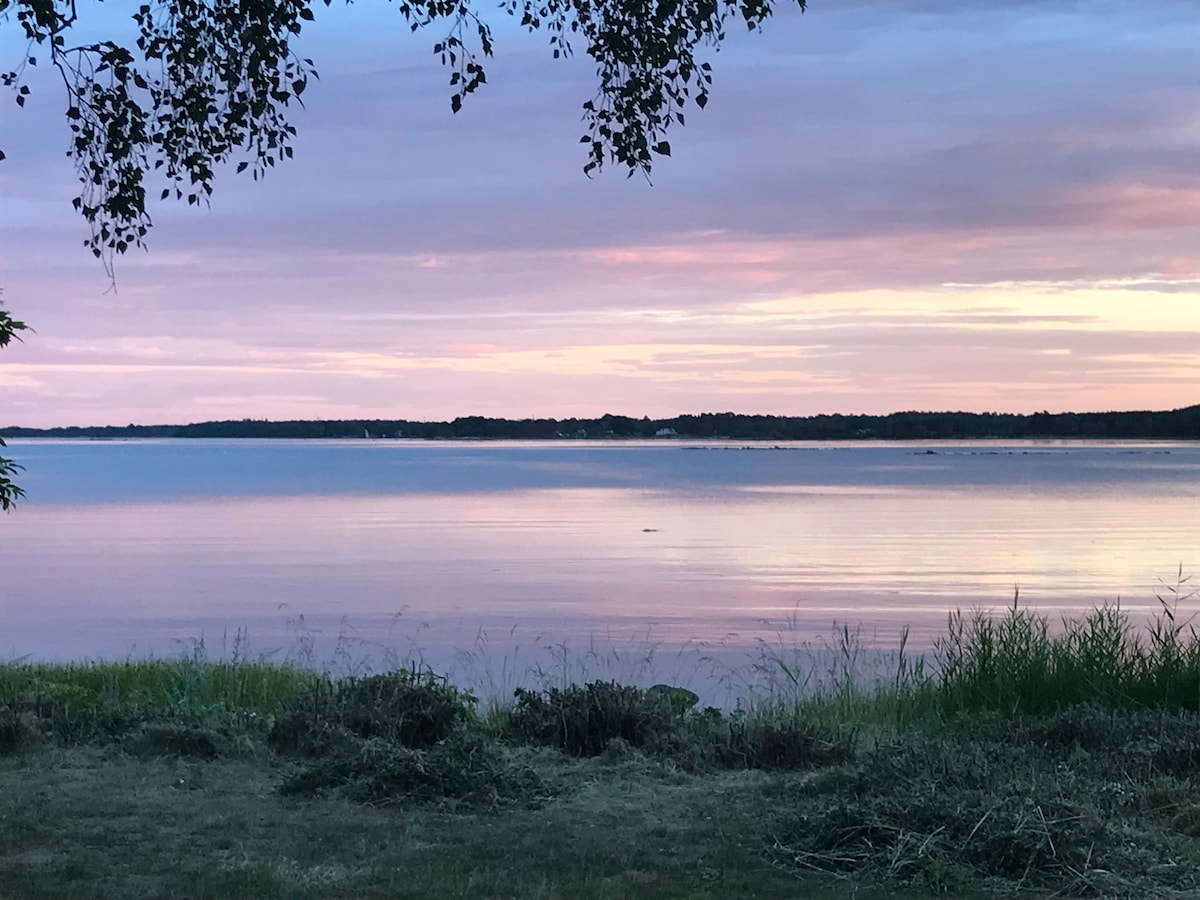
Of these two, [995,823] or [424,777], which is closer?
[995,823]

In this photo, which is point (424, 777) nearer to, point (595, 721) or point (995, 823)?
point (595, 721)

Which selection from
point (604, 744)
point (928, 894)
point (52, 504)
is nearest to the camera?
point (928, 894)

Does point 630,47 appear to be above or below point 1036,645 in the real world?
above

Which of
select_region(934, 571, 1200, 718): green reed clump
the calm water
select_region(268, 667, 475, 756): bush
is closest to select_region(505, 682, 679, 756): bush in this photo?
select_region(268, 667, 475, 756): bush

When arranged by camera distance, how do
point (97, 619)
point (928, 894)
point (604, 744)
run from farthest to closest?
1. point (97, 619)
2. point (604, 744)
3. point (928, 894)

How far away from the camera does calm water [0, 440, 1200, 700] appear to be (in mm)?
21062

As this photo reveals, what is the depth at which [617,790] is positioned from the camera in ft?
24.7

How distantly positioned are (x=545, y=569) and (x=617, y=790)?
23121mm

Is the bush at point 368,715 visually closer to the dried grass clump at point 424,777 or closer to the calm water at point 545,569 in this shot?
the dried grass clump at point 424,777

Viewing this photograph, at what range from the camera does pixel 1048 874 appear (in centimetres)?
591

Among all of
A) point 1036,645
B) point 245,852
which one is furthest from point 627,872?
point 1036,645

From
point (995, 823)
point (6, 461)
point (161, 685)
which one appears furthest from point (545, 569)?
point (995, 823)

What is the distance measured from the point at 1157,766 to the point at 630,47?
16.7 ft

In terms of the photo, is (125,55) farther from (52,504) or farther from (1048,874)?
(52,504)
